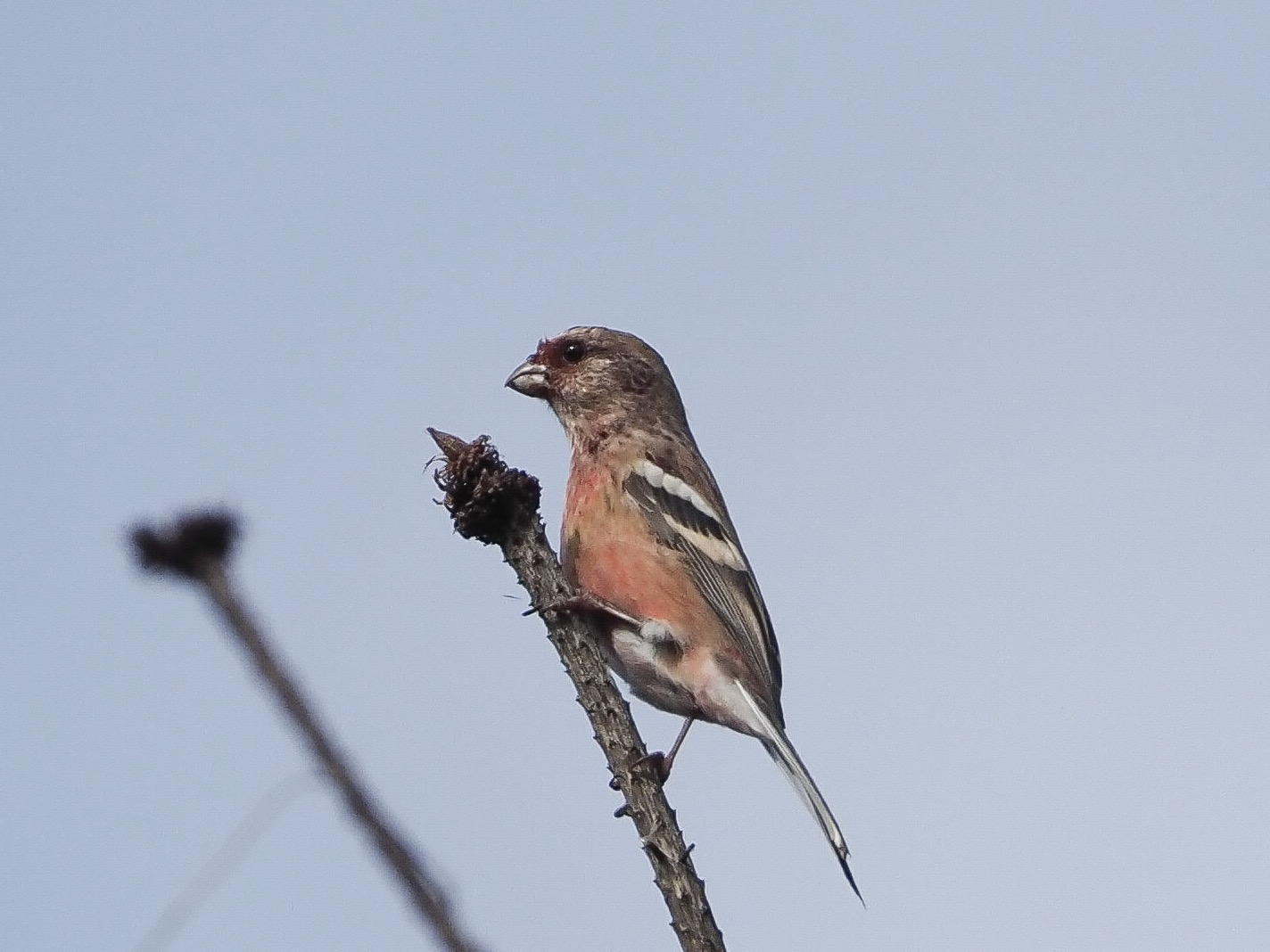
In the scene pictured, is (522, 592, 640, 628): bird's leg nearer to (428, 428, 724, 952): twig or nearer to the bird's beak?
(428, 428, 724, 952): twig

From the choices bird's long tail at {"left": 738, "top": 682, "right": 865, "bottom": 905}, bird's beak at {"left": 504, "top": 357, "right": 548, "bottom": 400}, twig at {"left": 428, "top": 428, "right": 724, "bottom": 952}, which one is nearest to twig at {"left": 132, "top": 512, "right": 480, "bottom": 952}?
twig at {"left": 428, "top": 428, "right": 724, "bottom": 952}

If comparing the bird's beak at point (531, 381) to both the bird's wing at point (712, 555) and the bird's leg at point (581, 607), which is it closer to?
the bird's wing at point (712, 555)

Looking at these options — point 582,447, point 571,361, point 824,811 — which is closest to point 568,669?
point 824,811

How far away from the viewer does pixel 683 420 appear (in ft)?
35.8

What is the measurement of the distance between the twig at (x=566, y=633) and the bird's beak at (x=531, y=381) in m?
5.05

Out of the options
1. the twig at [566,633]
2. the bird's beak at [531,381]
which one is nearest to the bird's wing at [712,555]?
the bird's beak at [531,381]

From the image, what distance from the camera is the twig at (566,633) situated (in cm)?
483

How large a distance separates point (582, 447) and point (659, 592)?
1533mm

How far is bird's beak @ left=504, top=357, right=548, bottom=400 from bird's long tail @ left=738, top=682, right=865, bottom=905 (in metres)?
2.80

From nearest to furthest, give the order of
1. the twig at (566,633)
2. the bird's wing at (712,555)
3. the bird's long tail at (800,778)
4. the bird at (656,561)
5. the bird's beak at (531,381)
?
the twig at (566,633)
the bird's long tail at (800,778)
the bird at (656,561)
the bird's wing at (712,555)
the bird's beak at (531,381)

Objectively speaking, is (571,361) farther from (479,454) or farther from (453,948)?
(453,948)

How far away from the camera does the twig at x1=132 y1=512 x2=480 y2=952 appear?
0.98m

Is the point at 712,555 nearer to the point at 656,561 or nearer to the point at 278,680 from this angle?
the point at 656,561

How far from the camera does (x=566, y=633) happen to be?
4.95 metres
